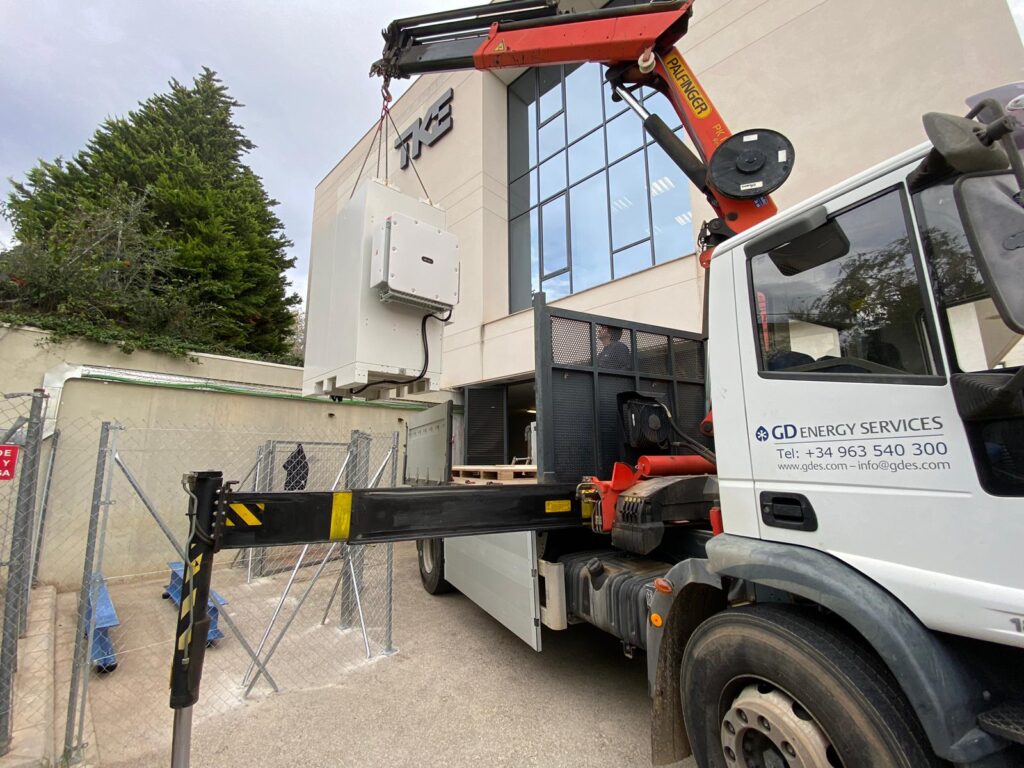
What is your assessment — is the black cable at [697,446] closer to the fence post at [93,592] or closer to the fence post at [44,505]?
the fence post at [93,592]

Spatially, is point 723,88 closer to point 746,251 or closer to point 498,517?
point 746,251

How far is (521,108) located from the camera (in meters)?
11.6

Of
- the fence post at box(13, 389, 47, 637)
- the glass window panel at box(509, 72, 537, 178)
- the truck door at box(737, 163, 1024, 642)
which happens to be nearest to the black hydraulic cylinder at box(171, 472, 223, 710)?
the fence post at box(13, 389, 47, 637)

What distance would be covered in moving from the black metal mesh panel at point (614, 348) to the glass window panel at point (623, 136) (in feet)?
20.8

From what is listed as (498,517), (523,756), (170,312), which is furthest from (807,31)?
(170,312)

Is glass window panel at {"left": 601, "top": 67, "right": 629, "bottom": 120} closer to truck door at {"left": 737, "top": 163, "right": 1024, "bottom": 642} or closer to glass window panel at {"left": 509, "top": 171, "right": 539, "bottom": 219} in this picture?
glass window panel at {"left": 509, "top": 171, "right": 539, "bottom": 219}

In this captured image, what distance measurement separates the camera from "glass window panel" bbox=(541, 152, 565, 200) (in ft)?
33.4

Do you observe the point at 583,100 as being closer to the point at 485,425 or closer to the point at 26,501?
the point at 485,425

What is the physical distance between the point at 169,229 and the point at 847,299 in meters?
14.1

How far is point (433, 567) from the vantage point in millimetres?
5484

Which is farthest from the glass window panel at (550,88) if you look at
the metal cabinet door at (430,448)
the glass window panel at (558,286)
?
the metal cabinet door at (430,448)

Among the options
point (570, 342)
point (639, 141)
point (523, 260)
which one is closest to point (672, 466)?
point (570, 342)

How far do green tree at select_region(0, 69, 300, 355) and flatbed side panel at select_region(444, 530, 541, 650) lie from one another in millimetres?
7449

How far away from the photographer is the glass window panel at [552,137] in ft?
33.8
